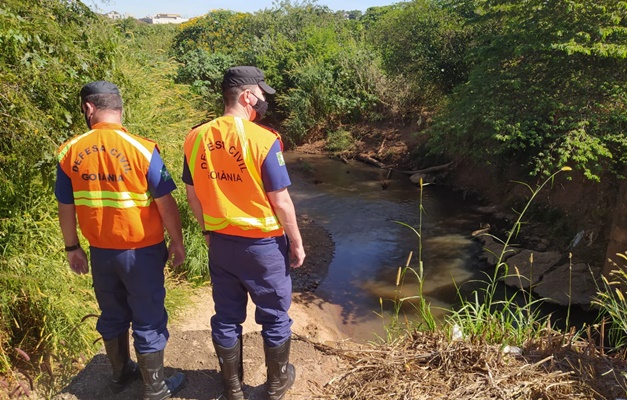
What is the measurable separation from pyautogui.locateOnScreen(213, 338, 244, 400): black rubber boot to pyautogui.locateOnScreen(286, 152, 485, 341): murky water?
8.83ft

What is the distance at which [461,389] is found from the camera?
247 centimetres

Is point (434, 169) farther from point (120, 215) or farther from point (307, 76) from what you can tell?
point (120, 215)

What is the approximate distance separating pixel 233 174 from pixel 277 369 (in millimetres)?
1133

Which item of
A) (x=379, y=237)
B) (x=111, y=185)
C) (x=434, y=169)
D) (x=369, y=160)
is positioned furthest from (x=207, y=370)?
(x=369, y=160)

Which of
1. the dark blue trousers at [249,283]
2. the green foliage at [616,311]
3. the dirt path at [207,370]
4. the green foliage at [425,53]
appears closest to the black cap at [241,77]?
the dark blue trousers at [249,283]

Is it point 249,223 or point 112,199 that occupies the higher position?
point 112,199

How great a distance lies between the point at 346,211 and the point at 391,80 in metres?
6.70

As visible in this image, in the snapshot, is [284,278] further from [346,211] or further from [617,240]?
[346,211]

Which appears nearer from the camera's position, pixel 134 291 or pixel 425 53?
pixel 134 291

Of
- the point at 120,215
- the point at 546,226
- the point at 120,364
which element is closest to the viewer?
the point at 120,215

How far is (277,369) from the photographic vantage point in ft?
8.73

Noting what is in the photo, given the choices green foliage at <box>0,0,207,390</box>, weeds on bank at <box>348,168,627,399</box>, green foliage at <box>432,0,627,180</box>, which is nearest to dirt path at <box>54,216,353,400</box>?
weeds on bank at <box>348,168,627,399</box>

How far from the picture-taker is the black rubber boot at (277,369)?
2.62m

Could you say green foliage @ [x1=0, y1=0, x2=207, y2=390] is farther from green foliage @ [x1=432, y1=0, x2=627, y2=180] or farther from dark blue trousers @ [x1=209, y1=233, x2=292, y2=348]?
green foliage @ [x1=432, y1=0, x2=627, y2=180]
